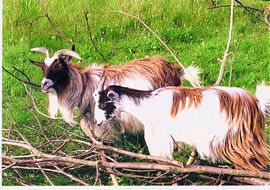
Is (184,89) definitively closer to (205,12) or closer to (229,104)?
(229,104)

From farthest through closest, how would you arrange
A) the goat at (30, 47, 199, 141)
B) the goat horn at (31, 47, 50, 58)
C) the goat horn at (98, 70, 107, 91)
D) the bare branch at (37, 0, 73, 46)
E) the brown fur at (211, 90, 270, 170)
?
1. the bare branch at (37, 0, 73, 46)
2. the goat horn at (31, 47, 50, 58)
3. the goat at (30, 47, 199, 141)
4. the goat horn at (98, 70, 107, 91)
5. the brown fur at (211, 90, 270, 170)

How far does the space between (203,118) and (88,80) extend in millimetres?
1019

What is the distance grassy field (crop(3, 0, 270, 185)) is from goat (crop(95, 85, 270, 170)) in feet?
2.20

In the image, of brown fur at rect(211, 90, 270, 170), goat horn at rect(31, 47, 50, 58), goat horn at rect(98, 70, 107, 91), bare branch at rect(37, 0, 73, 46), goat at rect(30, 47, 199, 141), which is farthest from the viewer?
bare branch at rect(37, 0, 73, 46)

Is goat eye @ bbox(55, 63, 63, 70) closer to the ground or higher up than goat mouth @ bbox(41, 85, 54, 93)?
higher up

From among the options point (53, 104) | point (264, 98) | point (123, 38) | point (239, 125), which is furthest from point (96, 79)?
point (264, 98)

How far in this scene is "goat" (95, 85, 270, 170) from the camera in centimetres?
578

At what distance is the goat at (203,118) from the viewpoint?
578 centimetres

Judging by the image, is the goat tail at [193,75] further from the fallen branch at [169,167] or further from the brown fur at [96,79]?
the fallen branch at [169,167]

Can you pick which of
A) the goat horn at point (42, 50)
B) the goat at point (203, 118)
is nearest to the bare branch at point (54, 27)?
the goat horn at point (42, 50)

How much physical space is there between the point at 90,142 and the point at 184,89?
952 millimetres

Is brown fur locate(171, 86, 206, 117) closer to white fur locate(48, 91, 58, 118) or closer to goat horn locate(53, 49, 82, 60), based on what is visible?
goat horn locate(53, 49, 82, 60)

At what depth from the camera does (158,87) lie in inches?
246

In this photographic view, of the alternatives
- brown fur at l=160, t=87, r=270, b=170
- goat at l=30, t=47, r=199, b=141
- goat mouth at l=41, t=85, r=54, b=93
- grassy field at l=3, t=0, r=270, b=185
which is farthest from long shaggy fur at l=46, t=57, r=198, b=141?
brown fur at l=160, t=87, r=270, b=170
